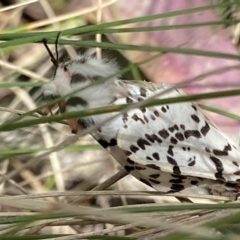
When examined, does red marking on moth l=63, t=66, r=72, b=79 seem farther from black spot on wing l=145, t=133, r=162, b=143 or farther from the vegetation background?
the vegetation background

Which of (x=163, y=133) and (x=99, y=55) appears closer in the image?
(x=163, y=133)

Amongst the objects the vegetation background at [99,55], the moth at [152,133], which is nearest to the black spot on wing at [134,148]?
the moth at [152,133]

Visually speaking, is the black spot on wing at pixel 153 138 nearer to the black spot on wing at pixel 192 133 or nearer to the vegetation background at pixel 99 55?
the black spot on wing at pixel 192 133

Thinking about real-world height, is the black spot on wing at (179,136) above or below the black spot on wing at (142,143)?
above

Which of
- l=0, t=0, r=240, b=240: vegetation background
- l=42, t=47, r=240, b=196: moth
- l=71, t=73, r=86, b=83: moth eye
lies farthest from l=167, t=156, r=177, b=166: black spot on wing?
l=0, t=0, r=240, b=240: vegetation background

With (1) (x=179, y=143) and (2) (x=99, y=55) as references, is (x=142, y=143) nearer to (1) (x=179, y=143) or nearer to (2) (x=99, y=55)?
(1) (x=179, y=143)

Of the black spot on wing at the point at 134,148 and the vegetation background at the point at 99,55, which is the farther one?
the vegetation background at the point at 99,55

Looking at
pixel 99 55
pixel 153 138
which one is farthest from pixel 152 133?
pixel 99 55
